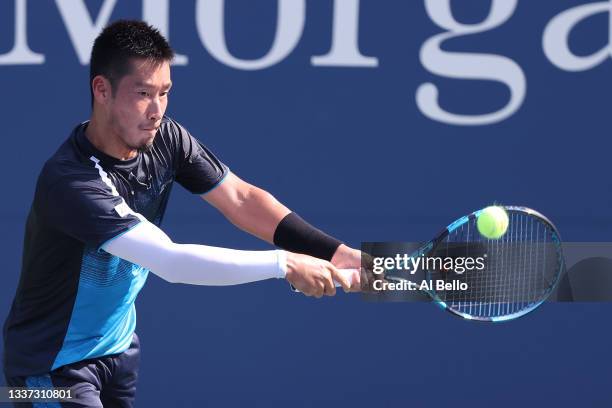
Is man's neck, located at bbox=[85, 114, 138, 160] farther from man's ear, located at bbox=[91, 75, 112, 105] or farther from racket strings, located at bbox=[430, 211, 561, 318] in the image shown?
racket strings, located at bbox=[430, 211, 561, 318]

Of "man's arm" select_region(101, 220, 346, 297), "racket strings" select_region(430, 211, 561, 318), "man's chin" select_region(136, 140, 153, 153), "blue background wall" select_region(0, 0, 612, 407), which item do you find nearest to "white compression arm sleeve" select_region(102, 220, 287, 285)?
"man's arm" select_region(101, 220, 346, 297)

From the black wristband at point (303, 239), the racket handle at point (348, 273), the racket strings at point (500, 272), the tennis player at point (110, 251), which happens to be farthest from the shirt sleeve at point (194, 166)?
the racket strings at point (500, 272)

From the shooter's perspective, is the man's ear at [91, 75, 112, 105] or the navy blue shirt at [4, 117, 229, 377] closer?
the navy blue shirt at [4, 117, 229, 377]

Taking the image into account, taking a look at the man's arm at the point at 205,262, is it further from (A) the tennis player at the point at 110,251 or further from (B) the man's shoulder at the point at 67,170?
(B) the man's shoulder at the point at 67,170

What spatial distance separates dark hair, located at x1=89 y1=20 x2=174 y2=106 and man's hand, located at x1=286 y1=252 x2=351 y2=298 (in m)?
0.67

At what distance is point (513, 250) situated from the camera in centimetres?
423

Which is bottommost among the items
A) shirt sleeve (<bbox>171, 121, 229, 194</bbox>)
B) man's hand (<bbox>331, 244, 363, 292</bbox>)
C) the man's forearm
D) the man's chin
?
man's hand (<bbox>331, 244, 363, 292</bbox>)

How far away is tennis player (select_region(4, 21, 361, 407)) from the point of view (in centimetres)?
326

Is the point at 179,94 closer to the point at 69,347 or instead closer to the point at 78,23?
the point at 78,23

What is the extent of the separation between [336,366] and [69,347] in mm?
A: 1754

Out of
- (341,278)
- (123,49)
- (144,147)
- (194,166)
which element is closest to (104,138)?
(144,147)

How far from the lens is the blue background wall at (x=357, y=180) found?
4.89 metres

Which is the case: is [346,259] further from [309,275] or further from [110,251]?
[110,251]

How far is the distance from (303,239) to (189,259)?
0.56m
